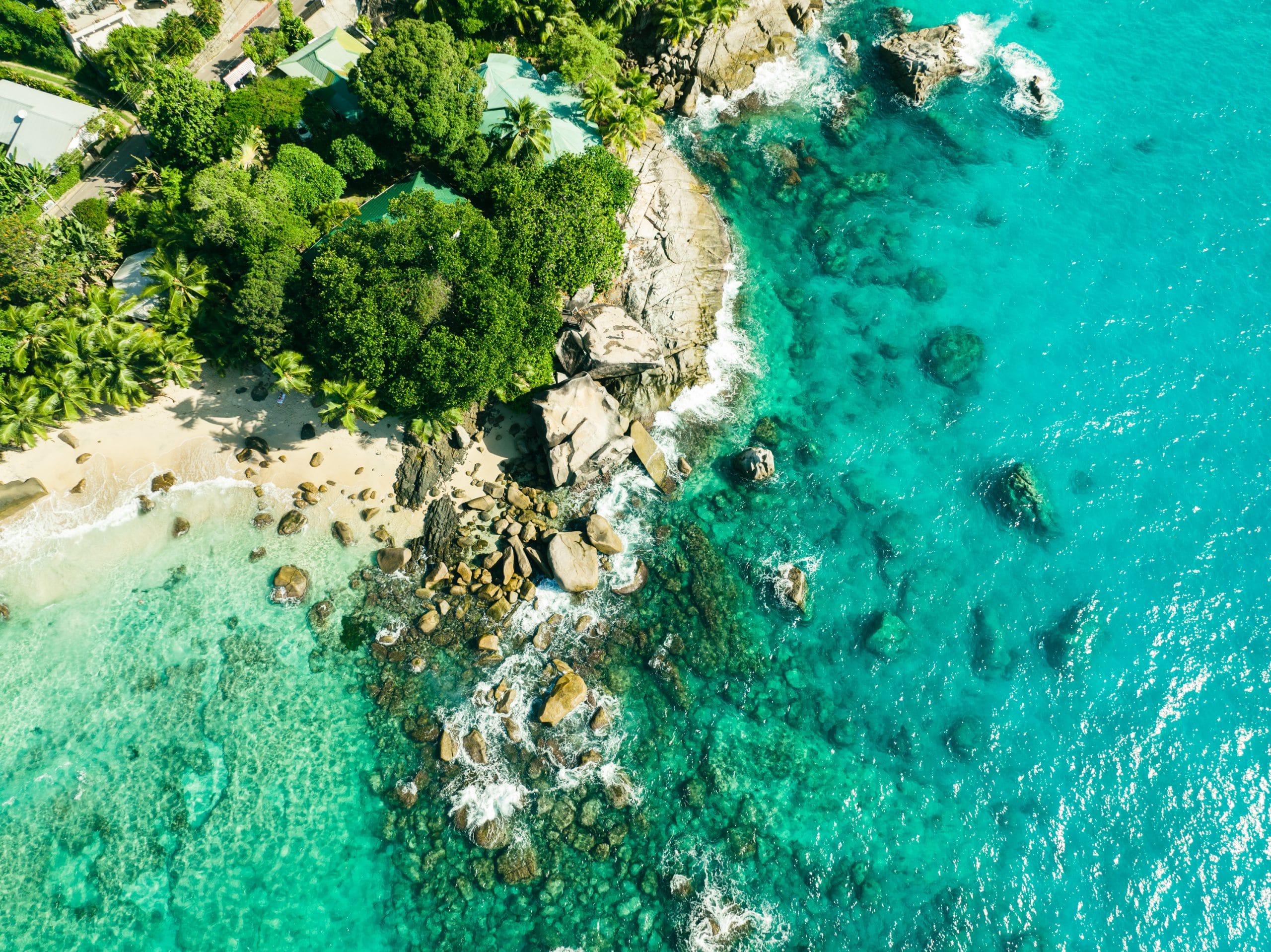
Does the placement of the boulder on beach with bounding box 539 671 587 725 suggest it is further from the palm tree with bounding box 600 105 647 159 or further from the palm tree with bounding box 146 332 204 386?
the palm tree with bounding box 600 105 647 159

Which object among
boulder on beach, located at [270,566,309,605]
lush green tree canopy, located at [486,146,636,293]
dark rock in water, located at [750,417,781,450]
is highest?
lush green tree canopy, located at [486,146,636,293]

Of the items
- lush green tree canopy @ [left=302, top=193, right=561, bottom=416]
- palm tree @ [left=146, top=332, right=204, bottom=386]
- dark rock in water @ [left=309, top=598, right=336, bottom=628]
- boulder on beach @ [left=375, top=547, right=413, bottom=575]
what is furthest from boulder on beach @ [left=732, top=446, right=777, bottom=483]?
palm tree @ [left=146, top=332, right=204, bottom=386]

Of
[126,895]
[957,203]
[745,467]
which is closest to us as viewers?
[126,895]

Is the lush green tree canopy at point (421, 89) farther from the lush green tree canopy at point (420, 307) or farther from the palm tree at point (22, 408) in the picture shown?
the palm tree at point (22, 408)

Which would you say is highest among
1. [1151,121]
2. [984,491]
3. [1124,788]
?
[1151,121]

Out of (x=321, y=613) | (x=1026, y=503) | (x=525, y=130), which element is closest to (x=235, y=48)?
(x=525, y=130)

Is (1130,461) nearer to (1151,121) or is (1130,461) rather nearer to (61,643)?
(1151,121)

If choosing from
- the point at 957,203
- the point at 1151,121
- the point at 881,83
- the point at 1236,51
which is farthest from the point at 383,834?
the point at 1236,51

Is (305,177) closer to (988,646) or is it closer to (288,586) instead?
(288,586)
